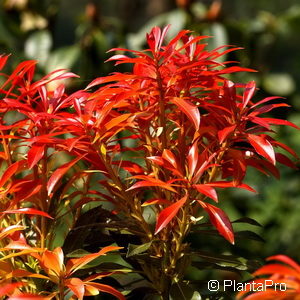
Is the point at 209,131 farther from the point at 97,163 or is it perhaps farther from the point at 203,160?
the point at 97,163

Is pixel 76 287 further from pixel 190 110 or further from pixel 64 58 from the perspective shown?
pixel 64 58

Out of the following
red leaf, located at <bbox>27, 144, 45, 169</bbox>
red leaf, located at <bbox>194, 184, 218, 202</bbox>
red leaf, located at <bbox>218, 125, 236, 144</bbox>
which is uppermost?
red leaf, located at <bbox>27, 144, 45, 169</bbox>

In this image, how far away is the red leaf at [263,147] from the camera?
30.2 inches

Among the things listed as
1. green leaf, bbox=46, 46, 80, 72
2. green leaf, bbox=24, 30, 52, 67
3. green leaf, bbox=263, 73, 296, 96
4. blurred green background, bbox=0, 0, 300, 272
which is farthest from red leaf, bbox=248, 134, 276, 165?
green leaf, bbox=263, 73, 296, 96

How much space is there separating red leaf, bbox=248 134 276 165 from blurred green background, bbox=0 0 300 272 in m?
1.47

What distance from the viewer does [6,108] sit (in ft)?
2.80

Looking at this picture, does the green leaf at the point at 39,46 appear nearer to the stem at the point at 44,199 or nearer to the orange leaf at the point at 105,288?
the stem at the point at 44,199

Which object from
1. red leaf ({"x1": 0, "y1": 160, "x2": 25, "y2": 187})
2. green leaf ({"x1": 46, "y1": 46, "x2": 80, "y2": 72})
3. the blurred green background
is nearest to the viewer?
red leaf ({"x1": 0, "y1": 160, "x2": 25, "y2": 187})

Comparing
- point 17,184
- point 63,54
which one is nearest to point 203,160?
point 17,184

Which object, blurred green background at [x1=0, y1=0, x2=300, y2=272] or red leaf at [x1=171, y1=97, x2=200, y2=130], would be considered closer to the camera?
red leaf at [x1=171, y1=97, x2=200, y2=130]

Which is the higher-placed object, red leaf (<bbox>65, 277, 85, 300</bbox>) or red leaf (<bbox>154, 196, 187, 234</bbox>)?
red leaf (<bbox>154, 196, 187, 234</bbox>)

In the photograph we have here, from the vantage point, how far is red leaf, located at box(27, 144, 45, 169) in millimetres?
764

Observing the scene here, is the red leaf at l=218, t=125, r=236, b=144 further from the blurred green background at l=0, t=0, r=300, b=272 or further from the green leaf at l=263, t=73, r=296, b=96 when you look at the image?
the green leaf at l=263, t=73, r=296, b=96

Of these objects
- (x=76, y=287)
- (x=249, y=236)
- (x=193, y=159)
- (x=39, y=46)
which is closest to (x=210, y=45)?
(x=39, y=46)
